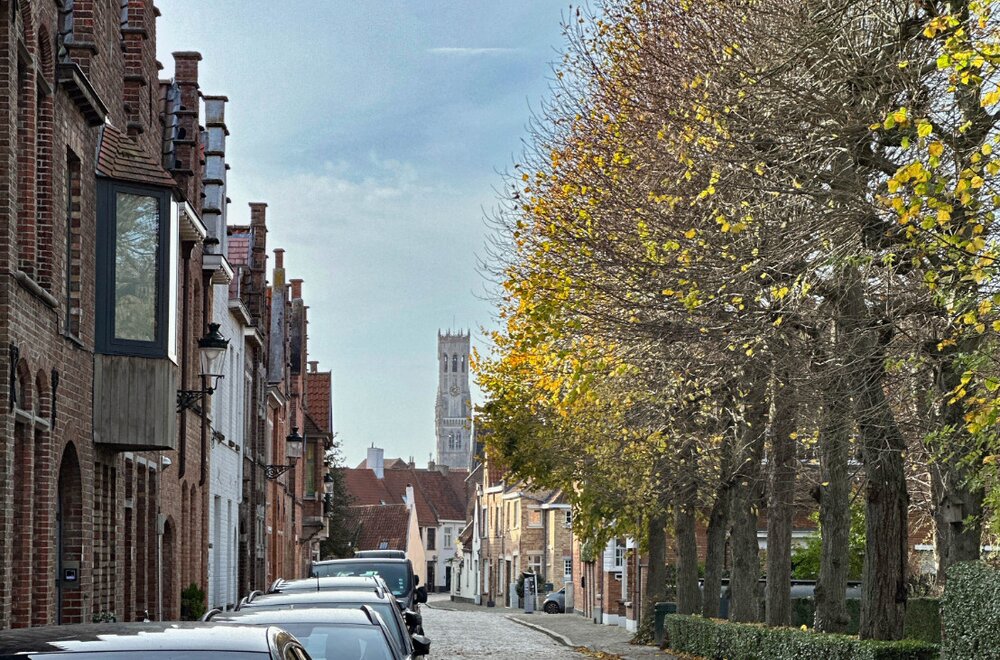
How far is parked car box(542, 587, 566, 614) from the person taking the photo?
71.2 m

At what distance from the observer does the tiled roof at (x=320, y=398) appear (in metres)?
67.9

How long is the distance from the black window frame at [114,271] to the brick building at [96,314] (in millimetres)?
21

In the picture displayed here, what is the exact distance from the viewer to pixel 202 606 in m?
26.9

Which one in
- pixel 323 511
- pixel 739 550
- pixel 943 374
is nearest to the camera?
pixel 943 374

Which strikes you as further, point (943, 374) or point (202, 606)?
point (202, 606)

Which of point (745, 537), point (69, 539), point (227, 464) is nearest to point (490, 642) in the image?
point (227, 464)

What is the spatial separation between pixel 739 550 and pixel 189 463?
9951 millimetres

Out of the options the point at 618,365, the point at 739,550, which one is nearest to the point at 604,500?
the point at 739,550

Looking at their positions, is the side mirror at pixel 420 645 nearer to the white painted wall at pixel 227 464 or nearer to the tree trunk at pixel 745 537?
the tree trunk at pixel 745 537

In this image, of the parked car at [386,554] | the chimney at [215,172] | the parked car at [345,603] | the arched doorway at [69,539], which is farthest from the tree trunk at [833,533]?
the chimney at [215,172]

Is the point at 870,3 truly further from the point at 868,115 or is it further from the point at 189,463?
the point at 189,463

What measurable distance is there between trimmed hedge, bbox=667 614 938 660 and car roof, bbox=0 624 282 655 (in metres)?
12.5

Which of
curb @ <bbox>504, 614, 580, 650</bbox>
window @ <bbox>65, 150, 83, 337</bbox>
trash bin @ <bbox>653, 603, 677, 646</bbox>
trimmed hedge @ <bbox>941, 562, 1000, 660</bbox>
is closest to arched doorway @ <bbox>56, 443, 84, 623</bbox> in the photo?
window @ <bbox>65, 150, 83, 337</bbox>

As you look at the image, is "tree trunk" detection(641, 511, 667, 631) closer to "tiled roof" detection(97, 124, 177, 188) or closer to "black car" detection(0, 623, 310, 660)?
"tiled roof" detection(97, 124, 177, 188)
